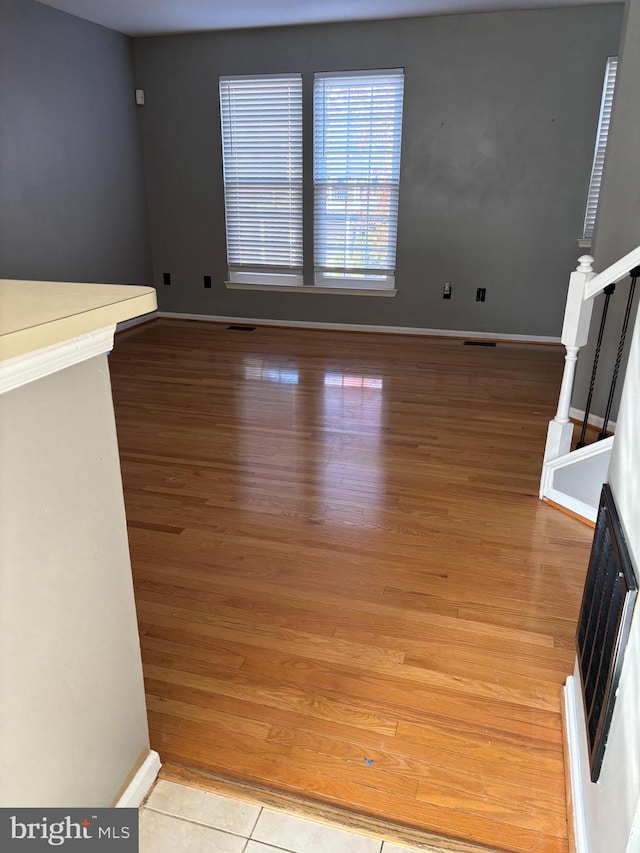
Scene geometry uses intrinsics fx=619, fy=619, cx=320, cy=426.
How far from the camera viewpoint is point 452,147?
17.7 feet

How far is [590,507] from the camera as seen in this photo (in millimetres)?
A: 2773

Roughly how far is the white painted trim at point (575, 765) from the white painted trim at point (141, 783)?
3.29ft

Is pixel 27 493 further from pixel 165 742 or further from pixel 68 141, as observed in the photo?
pixel 68 141

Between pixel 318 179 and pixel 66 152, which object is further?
pixel 318 179

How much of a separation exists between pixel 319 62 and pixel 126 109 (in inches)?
73.7

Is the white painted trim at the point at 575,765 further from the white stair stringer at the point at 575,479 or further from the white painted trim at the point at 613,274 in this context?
the white painted trim at the point at 613,274

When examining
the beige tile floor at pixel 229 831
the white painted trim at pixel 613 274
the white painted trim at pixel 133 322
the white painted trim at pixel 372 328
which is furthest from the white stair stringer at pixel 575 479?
the white painted trim at pixel 133 322

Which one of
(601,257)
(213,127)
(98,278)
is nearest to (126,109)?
(213,127)

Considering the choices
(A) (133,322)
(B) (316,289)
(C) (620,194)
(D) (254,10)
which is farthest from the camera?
(A) (133,322)

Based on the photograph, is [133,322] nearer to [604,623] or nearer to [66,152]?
[66,152]

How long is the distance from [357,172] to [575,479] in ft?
12.6

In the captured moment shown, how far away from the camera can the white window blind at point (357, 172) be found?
17.8 feet

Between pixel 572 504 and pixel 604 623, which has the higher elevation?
pixel 604 623

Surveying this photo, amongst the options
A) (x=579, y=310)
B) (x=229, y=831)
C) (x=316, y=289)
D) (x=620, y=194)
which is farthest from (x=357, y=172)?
(x=229, y=831)
